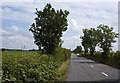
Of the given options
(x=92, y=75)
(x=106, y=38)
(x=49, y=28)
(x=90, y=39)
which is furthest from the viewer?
(x=90, y=39)

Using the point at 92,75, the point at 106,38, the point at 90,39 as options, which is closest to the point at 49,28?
the point at 92,75

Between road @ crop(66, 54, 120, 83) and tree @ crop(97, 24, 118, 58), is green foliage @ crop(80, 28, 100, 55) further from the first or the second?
road @ crop(66, 54, 120, 83)

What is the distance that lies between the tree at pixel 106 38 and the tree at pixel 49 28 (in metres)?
18.9

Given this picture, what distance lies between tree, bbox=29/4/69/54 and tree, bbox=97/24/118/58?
18929mm

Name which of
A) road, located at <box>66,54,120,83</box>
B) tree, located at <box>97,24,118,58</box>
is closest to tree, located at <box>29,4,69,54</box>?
road, located at <box>66,54,120,83</box>

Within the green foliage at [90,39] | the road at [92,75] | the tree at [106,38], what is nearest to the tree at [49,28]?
the road at [92,75]

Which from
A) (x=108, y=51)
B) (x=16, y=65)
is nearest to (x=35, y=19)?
(x=16, y=65)

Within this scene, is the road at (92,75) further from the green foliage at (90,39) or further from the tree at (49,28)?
the green foliage at (90,39)

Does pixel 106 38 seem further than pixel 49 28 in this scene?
Yes

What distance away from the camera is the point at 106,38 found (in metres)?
35.7

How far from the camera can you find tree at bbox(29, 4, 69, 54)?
1705cm

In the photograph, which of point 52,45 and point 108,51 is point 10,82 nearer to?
point 52,45

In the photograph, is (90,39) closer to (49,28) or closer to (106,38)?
(106,38)

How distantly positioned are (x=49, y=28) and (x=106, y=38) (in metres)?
22.0
